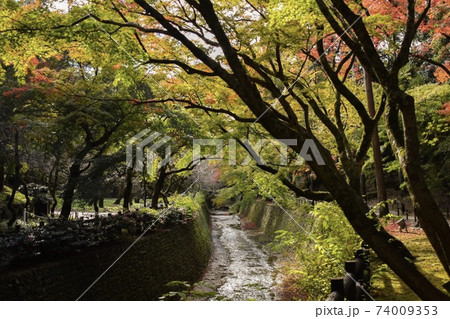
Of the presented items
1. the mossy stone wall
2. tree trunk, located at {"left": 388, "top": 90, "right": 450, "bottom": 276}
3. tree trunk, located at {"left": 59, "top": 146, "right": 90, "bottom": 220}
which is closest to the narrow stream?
the mossy stone wall

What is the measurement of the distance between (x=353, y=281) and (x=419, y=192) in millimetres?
1677

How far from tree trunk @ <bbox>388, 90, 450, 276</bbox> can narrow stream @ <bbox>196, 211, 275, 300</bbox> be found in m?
4.17

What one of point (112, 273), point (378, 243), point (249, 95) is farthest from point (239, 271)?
point (249, 95)

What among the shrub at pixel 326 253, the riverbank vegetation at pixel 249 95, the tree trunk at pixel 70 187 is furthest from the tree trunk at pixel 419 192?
the tree trunk at pixel 70 187

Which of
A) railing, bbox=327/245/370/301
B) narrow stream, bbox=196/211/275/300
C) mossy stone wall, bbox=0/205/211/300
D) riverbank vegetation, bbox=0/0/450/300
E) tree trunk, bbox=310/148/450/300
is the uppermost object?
riverbank vegetation, bbox=0/0/450/300

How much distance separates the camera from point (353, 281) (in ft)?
18.0

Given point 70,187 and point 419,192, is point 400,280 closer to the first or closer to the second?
point 419,192

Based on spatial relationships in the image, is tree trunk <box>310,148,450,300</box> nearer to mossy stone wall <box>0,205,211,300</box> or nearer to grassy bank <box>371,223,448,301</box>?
grassy bank <box>371,223,448,301</box>

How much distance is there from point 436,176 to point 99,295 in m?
18.7

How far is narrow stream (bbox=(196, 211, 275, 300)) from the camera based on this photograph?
461 inches

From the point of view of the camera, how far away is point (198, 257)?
15445 mm

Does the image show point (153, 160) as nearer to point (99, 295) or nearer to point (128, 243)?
point (128, 243)

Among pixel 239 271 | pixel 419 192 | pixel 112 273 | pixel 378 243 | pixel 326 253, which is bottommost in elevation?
pixel 239 271

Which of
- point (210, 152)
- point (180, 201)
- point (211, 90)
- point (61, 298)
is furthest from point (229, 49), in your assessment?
point (180, 201)
